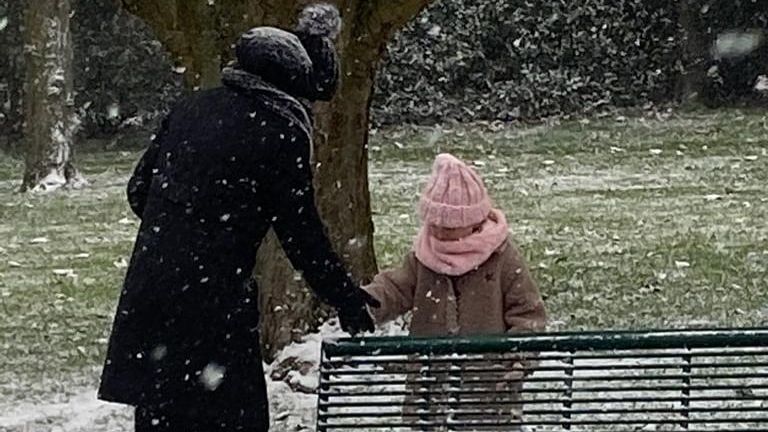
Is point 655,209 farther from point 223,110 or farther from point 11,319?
point 223,110

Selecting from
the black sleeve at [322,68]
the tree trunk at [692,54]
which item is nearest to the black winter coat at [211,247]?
the black sleeve at [322,68]

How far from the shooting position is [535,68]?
24.1 metres

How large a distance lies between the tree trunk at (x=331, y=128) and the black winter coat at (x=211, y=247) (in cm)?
266

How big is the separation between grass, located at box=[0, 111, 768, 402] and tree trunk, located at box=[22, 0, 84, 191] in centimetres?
47

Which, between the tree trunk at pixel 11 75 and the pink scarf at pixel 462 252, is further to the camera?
the tree trunk at pixel 11 75

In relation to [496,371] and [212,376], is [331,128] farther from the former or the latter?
[496,371]

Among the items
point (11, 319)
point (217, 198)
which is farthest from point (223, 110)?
point (11, 319)

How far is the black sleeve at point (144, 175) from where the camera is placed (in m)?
4.05

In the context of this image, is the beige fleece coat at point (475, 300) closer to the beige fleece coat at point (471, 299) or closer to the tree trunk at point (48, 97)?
the beige fleece coat at point (471, 299)

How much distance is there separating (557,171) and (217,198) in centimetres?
1434

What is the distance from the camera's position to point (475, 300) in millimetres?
4621

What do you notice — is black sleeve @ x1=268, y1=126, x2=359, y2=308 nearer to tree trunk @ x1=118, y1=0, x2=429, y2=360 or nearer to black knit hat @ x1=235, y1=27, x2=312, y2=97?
black knit hat @ x1=235, y1=27, x2=312, y2=97

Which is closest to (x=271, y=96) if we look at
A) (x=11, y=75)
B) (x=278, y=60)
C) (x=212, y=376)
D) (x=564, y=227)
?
(x=278, y=60)

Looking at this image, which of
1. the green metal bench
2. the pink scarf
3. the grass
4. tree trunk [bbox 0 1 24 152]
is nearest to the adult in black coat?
the green metal bench
